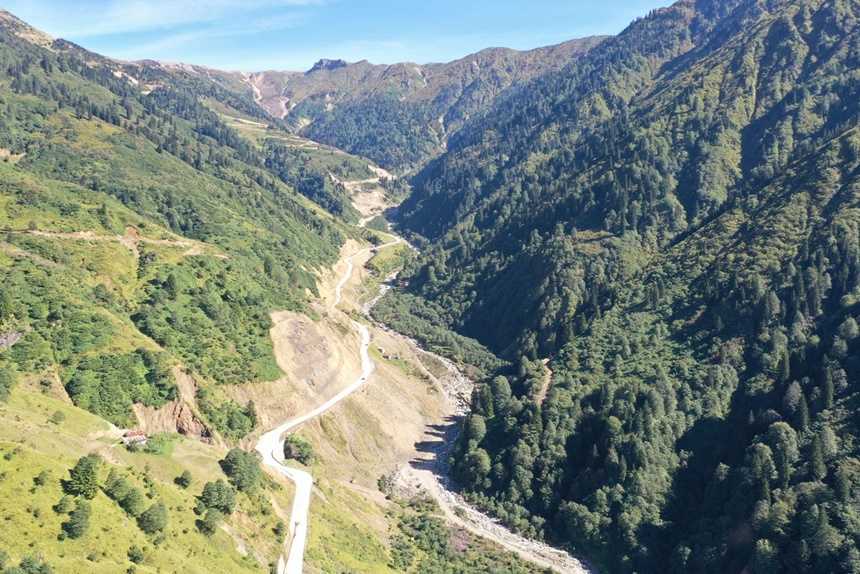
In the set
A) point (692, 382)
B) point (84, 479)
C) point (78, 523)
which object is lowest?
point (692, 382)

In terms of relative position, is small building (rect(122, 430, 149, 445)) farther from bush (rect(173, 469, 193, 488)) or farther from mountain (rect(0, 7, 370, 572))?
bush (rect(173, 469, 193, 488))

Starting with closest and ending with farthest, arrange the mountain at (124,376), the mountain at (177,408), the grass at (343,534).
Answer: the mountain at (124,376)
the mountain at (177,408)
the grass at (343,534)

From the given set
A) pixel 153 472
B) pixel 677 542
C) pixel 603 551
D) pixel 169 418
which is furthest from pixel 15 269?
pixel 677 542

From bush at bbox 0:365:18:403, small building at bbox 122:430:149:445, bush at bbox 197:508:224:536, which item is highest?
bush at bbox 0:365:18:403

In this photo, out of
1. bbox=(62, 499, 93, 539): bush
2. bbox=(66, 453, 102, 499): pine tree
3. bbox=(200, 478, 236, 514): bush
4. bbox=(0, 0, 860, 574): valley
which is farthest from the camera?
bbox=(0, 0, 860, 574): valley

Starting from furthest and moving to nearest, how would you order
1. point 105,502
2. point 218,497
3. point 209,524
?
point 218,497 < point 209,524 < point 105,502

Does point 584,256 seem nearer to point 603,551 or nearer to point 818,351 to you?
point 818,351

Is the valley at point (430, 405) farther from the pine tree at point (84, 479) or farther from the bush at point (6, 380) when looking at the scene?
the bush at point (6, 380)

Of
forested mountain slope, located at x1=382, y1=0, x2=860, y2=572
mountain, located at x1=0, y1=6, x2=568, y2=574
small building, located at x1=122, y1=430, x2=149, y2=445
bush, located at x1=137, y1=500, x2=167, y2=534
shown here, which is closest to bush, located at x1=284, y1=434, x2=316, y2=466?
mountain, located at x1=0, y1=6, x2=568, y2=574

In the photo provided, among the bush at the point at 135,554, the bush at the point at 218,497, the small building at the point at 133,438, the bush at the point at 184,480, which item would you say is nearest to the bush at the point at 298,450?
the small building at the point at 133,438

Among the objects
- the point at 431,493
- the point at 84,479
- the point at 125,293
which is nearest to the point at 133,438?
the point at 84,479

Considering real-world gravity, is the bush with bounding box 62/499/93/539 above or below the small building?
above

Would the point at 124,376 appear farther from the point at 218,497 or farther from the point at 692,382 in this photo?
the point at 692,382
